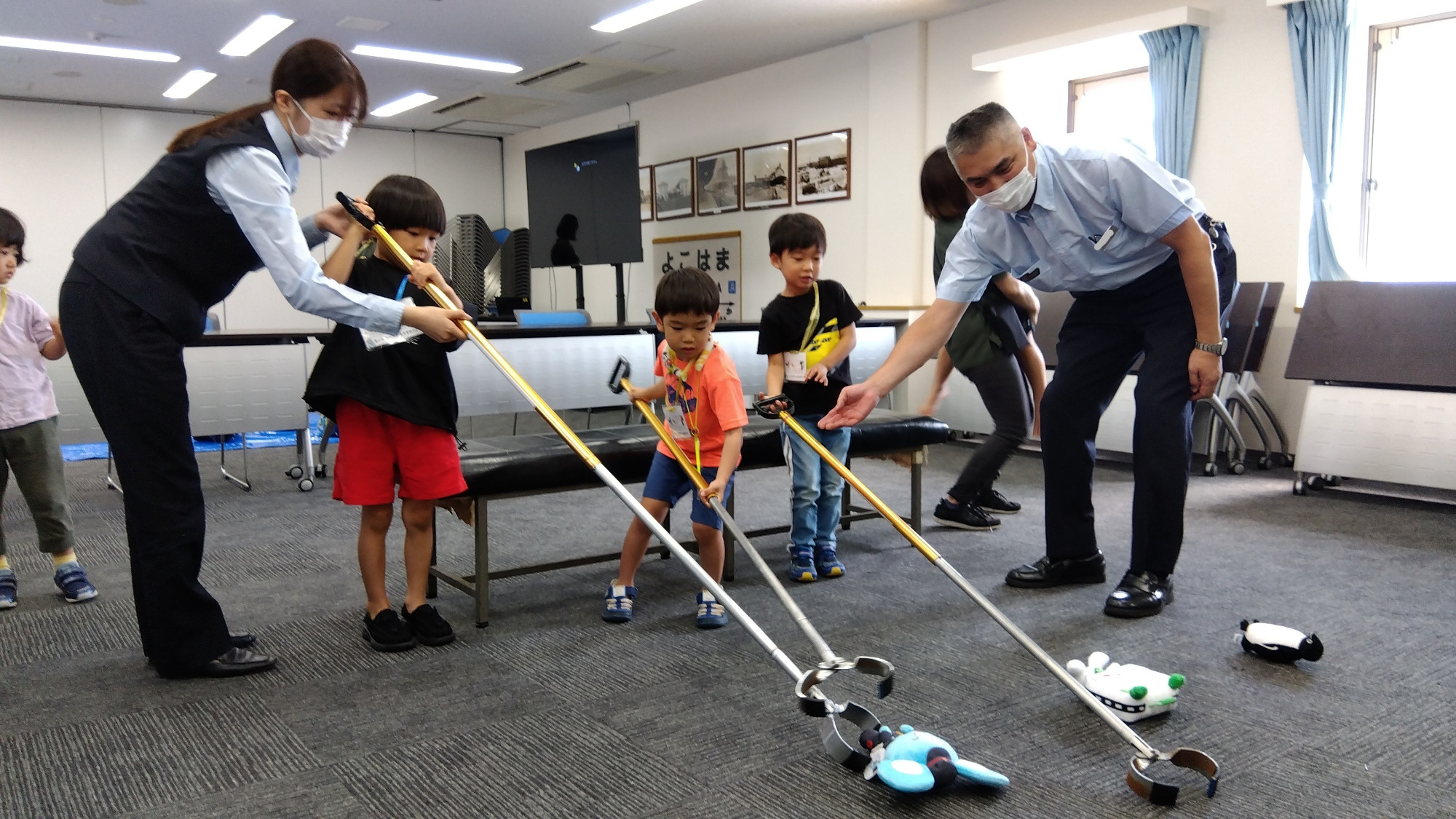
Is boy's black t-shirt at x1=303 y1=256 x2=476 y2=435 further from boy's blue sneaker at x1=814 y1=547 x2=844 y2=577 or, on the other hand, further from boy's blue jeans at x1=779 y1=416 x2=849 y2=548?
boy's blue sneaker at x1=814 y1=547 x2=844 y2=577

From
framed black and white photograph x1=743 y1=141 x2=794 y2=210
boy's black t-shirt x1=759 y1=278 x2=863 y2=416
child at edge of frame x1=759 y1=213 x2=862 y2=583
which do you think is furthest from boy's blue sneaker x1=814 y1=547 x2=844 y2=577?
framed black and white photograph x1=743 y1=141 x2=794 y2=210

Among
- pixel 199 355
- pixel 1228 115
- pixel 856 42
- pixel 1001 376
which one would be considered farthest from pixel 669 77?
pixel 1001 376

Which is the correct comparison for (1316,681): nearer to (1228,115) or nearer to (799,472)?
(799,472)

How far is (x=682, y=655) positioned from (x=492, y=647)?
0.46 metres

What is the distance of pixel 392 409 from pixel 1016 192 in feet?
4.87

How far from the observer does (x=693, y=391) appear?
8.05 ft

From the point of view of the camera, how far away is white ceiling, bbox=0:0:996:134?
6258 millimetres

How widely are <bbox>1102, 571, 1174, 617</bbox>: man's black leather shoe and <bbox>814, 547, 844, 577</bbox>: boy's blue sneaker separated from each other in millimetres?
750

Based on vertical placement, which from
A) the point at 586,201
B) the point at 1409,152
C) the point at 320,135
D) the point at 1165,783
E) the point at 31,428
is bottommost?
the point at 1165,783

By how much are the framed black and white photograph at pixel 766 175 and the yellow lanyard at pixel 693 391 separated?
5.68m

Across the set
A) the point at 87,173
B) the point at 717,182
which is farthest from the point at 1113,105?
the point at 87,173

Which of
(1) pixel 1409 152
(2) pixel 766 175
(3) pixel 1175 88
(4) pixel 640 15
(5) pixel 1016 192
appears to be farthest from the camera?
(2) pixel 766 175

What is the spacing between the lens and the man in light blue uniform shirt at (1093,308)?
89.7 inches

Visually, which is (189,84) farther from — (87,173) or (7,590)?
(7,590)
